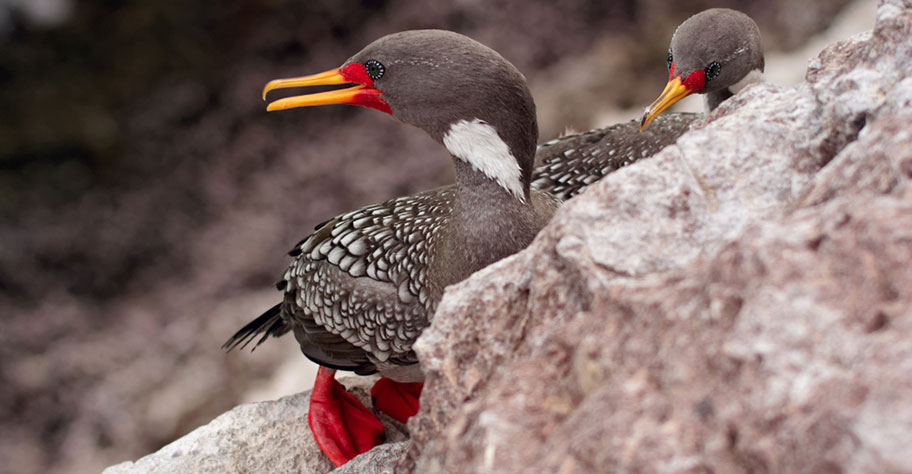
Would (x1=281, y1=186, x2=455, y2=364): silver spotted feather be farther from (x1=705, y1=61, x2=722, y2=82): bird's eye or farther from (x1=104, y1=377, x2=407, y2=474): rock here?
(x1=705, y1=61, x2=722, y2=82): bird's eye

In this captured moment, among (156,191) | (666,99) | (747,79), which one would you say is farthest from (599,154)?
(156,191)

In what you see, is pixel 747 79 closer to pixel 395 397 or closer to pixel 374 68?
pixel 374 68

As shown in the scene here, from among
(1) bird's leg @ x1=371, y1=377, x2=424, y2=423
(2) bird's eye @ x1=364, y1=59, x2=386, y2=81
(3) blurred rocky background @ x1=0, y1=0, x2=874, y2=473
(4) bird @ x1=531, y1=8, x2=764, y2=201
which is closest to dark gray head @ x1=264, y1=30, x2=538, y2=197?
(2) bird's eye @ x1=364, y1=59, x2=386, y2=81

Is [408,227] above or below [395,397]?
above

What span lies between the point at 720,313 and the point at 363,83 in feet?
4.85

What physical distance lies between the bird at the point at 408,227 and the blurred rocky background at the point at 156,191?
1621 mm

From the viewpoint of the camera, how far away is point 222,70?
4020 millimetres

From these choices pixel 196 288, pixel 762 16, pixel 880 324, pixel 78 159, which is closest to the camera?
pixel 880 324

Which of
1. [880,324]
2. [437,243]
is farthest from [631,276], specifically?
[437,243]

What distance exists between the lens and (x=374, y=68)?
6.64 feet

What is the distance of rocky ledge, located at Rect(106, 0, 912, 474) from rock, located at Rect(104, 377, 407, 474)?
4.45ft

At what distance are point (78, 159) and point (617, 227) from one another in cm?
362

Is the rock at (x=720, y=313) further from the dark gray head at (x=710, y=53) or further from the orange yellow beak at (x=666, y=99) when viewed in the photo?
the dark gray head at (x=710, y=53)

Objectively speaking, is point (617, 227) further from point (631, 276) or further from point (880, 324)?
point (880, 324)
